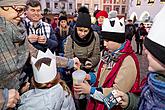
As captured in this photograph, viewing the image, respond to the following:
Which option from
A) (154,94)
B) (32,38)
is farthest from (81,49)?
(154,94)

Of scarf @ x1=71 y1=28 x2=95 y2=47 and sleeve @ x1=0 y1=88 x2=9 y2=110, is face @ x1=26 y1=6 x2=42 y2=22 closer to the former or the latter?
scarf @ x1=71 y1=28 x2=95 y2=47

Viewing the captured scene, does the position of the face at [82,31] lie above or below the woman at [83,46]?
above

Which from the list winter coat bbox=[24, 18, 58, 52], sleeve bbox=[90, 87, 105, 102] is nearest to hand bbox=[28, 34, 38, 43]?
winter coat bbox=[24, 18, 58, 52]

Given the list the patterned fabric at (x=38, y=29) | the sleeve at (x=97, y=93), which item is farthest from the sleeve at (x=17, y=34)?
the patterned fabric at (x=38, y=29)

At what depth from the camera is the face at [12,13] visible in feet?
5.66

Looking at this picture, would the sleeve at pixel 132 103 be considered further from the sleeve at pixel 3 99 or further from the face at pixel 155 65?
the sleeve at pixel 3 99

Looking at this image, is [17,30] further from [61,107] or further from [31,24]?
[31,24]

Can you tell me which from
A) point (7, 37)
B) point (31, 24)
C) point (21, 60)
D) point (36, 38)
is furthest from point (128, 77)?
point (31, 24)

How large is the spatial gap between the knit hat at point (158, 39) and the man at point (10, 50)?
1022 millimetres

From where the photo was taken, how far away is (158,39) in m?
1.18

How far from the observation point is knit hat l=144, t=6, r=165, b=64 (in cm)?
117

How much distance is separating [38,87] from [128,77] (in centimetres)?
86

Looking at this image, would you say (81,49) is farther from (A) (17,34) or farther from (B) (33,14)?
(A) (17,34)

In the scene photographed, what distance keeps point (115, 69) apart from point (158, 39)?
947 mm
